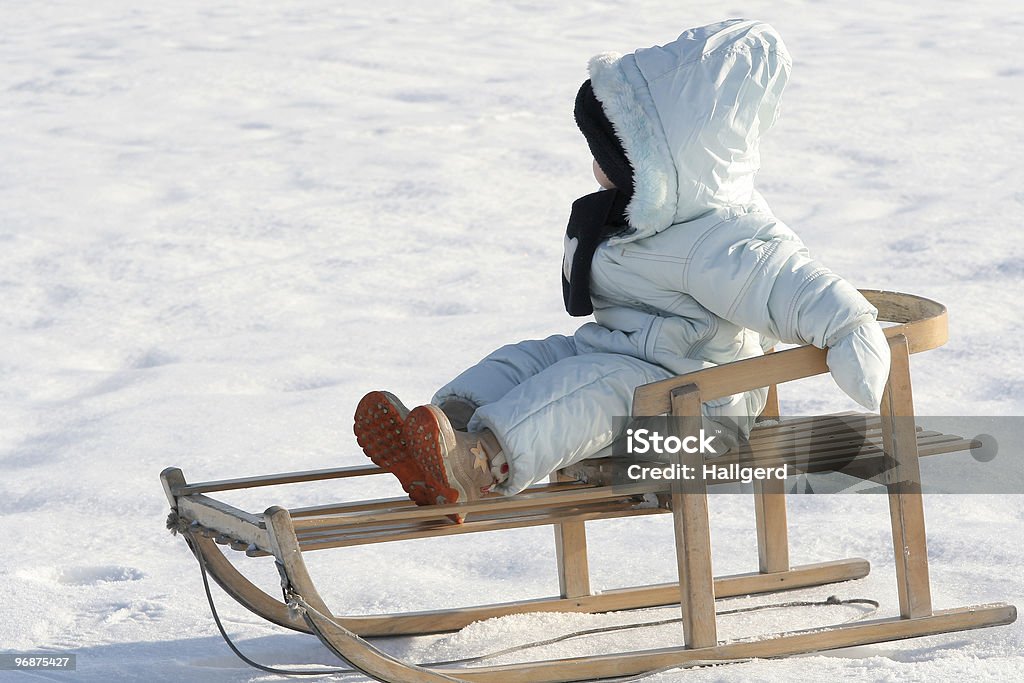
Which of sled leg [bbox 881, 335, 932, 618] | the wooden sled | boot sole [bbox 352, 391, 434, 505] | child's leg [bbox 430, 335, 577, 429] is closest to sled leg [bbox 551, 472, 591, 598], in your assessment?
the wooden sled

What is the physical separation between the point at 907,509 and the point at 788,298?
1.61 ft

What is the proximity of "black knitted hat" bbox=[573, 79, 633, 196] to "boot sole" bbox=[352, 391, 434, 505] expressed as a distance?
1.97 ft

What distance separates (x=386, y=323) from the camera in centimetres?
506

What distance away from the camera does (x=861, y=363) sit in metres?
2.25

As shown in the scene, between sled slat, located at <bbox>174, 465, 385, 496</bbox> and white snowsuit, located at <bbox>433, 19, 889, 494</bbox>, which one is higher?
white snowsuit, located at <bbox>433, 19, 889, 494</bbox>

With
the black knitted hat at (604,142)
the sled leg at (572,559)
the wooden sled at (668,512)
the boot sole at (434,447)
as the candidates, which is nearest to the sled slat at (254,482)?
the wooden sled at (668,512)

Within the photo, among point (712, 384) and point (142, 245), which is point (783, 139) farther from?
point (712, 384)

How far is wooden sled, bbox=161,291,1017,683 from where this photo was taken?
216 cm

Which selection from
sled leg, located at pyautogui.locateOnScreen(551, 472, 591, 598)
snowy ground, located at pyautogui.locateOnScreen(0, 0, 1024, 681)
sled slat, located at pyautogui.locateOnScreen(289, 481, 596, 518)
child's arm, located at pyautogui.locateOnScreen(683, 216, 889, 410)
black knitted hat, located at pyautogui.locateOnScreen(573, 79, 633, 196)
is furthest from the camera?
snowy ground, located at pyautogui.locateOnScreen(0, 0, 1024, 681)

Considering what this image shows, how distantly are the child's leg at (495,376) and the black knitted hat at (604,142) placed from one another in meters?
0.36

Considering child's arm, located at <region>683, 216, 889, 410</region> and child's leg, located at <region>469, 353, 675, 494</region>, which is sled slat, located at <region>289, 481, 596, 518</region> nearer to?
child's leg, located at <region>469, 353, 675, 494</region>

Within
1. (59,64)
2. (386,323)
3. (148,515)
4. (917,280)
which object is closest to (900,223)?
(917,280)

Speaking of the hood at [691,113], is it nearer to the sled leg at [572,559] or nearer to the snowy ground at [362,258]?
the sled leg at [572,559]

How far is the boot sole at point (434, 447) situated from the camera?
7.39ft
